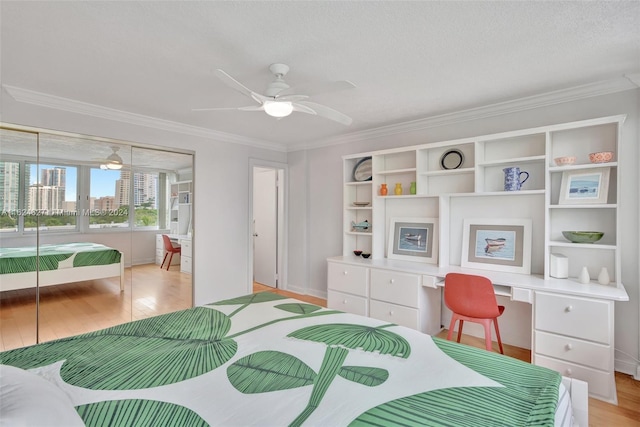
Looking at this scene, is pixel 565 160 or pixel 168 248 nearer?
pixel 565 160

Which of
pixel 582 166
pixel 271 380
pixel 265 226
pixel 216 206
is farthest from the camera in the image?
pixel 265 226

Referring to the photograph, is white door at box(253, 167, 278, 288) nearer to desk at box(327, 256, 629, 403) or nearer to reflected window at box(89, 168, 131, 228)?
reflected window at box(89, 168, 131, 228)

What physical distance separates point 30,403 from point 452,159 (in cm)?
373

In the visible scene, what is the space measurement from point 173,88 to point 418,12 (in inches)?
85.1

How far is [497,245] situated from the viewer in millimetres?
3266

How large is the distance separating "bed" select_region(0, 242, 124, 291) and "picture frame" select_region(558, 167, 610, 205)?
457 cm

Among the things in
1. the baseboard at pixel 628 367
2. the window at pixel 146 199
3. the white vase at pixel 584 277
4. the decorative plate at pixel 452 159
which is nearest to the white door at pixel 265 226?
the window at pixel 146 199

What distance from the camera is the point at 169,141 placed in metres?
4.00

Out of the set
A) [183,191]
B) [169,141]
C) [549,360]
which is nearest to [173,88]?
[169,141]

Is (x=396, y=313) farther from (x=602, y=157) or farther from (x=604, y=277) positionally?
(x=602, y=157)

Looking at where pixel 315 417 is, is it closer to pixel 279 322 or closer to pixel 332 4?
pixel 279 322

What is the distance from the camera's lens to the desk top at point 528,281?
2.38m

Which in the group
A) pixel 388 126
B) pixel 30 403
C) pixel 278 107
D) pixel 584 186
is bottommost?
pixel 30 403

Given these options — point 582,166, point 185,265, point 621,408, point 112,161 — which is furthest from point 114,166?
point 621,408
